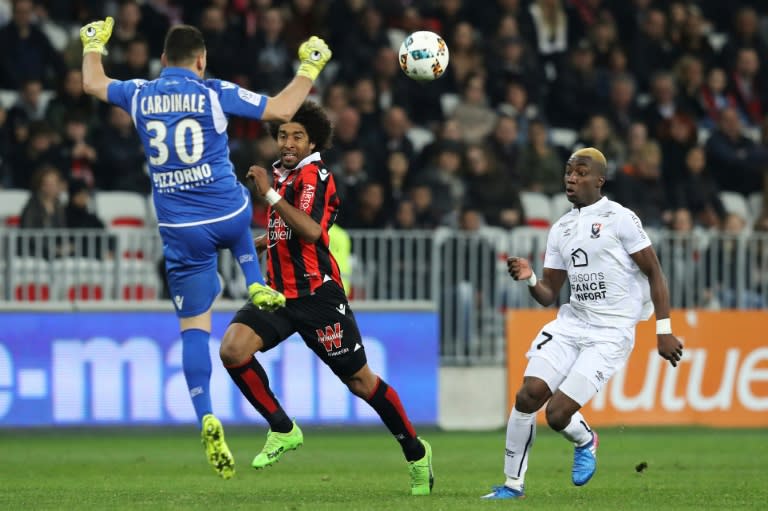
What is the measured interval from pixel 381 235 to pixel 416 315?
947 millimetres

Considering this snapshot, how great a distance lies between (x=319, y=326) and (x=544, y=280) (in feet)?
5.13

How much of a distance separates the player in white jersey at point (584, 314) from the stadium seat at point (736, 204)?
1079 centimetres

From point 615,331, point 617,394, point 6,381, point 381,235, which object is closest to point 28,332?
point 6,381

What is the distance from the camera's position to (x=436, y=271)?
16.5 meters

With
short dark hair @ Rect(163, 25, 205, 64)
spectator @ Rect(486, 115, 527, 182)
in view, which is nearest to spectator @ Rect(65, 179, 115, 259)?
spectator @ Rect(486, 115, 527, 182)

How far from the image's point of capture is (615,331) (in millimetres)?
9727

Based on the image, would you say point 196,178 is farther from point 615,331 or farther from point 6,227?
point 6,227

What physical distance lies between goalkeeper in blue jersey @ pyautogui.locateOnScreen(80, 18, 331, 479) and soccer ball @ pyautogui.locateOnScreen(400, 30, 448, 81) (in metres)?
2.09

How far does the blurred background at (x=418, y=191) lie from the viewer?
51.1 ft

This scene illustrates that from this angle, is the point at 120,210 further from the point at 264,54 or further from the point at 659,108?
the point at 659,108

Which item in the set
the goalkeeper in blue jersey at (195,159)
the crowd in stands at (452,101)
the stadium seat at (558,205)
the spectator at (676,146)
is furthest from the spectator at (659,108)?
the goalkeeper in blue jersey at (195,159)

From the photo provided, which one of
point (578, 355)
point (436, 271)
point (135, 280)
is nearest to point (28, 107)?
point (135, 280)

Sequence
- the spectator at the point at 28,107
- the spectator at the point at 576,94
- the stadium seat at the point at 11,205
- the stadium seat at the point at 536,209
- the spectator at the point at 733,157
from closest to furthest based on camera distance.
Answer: the stadium seat at the point at 11,205 < the spectator at the point at 28,107 < the stadium seat at the point at 536,209 < the spectator at the point at 733,157 < the spectator at the point at 576,94

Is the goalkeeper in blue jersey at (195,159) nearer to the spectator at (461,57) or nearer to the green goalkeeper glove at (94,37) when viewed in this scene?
the green goalkeeper glove at (94,37)
